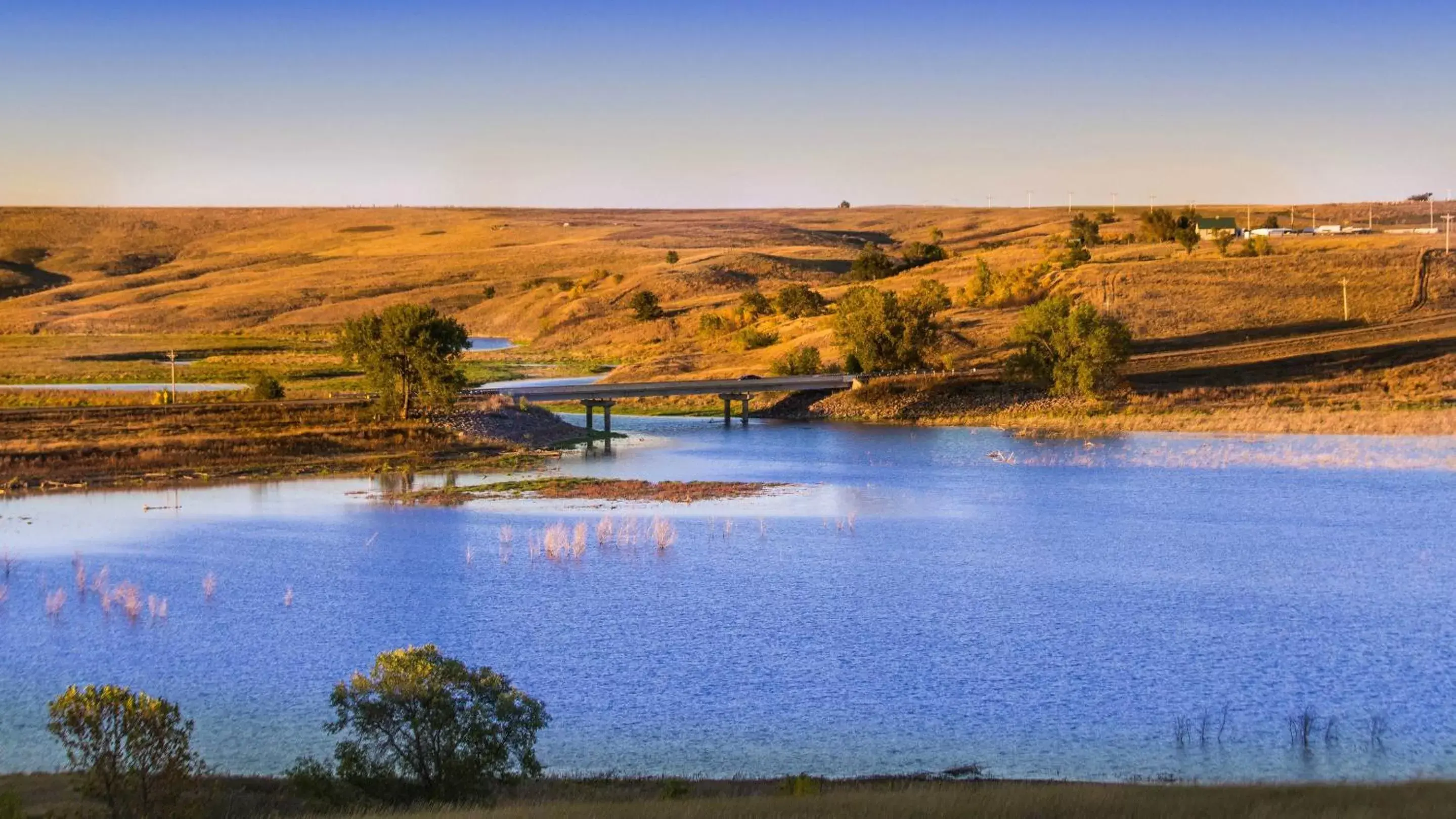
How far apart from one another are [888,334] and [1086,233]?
265 ft

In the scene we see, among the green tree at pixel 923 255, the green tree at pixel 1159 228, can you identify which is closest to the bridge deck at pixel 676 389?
the green tree at pixel 923 255

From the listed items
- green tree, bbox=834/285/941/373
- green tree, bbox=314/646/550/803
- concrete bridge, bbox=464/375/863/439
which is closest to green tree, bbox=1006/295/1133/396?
green tree, bbox=834/285/941/373

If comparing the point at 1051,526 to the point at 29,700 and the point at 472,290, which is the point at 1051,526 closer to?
the point at 29,700

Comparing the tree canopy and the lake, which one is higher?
the tree canopy

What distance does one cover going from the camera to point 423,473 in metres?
63.3

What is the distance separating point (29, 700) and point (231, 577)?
40.5 ft

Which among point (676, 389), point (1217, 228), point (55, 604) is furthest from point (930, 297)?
point (55, 604)

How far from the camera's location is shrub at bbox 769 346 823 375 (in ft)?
323

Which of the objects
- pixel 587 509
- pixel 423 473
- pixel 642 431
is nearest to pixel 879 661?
pixel 587 509

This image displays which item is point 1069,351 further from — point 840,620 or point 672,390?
point 840,620

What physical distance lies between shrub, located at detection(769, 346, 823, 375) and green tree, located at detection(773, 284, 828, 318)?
2099cm

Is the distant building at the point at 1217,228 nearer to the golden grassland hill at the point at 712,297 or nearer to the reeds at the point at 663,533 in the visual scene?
the golden grassland hill at the point at 712,297

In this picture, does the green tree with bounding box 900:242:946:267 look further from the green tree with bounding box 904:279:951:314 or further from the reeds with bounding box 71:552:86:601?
the reeds with bounding box 71:552:86:601

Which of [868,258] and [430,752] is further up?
[868,258]
